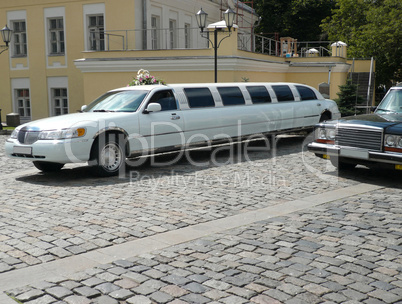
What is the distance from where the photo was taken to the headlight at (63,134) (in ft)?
28.5

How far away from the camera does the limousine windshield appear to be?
389 inches

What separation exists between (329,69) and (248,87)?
15.3 m

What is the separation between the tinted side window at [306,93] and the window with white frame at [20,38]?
18.7 metres

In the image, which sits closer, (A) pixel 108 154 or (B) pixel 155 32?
(A) pixel 108 154

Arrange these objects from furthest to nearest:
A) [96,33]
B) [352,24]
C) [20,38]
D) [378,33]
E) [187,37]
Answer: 1. [352,24]
2. [378,33]
3. [187,37]
4. [20,38]
5. [96,33]

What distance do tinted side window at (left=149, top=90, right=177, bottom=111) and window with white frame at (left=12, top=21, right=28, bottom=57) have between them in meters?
19.6

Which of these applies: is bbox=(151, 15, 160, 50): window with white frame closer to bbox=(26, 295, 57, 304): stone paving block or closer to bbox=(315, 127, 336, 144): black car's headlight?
bbox=(315, 127, 336, 144): black car's headlight

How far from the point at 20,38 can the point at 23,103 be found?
11.8 ft

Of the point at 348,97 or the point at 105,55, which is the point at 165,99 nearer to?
the point at 105,55

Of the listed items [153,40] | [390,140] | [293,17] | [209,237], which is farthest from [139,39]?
[293,17]

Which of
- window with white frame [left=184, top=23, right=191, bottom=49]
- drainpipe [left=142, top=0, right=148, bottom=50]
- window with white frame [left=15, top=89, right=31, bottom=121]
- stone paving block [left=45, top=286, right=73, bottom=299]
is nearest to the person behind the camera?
stone paving block [left=45, top=286, right=73, bottom=299]

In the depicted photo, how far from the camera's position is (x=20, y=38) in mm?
27500

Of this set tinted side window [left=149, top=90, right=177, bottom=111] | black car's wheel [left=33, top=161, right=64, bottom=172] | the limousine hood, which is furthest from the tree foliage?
black car's wheel [left=33, top=161, right=64, bottom=172]

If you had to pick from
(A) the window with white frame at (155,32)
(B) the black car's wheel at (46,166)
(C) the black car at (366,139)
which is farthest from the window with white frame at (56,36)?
(C) the black car at (366,139)
